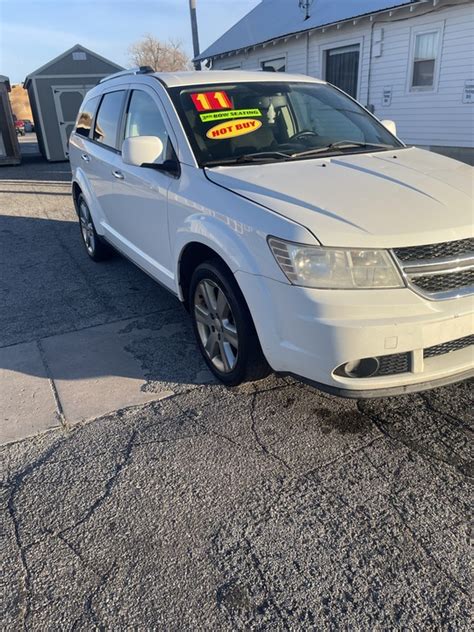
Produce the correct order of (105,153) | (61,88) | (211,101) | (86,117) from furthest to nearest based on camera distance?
(61,88) < (86,117) < (105,153) < (211,101)

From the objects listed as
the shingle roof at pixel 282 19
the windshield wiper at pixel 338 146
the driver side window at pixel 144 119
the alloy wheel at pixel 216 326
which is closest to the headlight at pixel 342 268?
the alloy wheel at pixel 216 326

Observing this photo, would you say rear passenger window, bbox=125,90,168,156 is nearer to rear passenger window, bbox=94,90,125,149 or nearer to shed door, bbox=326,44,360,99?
rear passenger window, bbox=94,90,125,149

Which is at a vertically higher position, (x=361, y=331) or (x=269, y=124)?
(x=269, y=124)

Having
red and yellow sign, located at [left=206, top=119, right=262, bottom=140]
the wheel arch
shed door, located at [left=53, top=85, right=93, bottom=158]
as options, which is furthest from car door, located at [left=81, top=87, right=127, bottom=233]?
shed door, located at [left=53, top=85, right=93, bottom=158]

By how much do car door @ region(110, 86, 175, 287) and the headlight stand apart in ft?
4.67

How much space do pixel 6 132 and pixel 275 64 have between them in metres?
8.58

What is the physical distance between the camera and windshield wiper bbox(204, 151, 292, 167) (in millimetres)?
3242

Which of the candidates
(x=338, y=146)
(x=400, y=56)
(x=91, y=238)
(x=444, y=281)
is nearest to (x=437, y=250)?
(x=444, y=281)

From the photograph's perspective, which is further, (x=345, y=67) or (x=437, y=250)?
(x=345, y=67)

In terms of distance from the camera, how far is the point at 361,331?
92.0 inches

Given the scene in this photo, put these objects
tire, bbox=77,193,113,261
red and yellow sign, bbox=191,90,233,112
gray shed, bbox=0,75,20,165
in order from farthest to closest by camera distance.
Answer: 1. gray shed, bbox=0,75,20,165
2. tire, bbox=77,193,113,261
3. red and yellow sign, bbox=191,90,233,112

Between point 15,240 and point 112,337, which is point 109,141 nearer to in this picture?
point 112,337

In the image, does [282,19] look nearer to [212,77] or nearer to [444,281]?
[212,77]

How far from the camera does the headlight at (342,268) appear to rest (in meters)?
2.37
